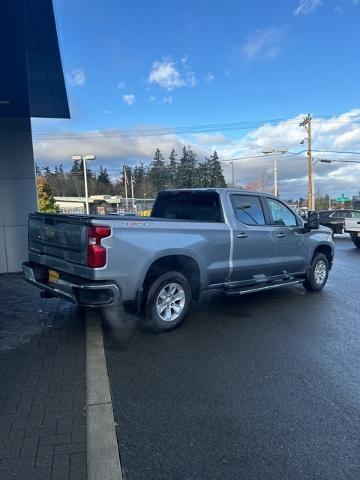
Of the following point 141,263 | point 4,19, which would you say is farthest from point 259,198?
point 4,19

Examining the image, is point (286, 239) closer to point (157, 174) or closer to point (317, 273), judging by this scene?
point (317, 273)

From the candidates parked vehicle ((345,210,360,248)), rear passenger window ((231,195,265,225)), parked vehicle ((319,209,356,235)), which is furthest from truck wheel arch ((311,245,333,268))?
parked vehicle ((319,209,356,235))

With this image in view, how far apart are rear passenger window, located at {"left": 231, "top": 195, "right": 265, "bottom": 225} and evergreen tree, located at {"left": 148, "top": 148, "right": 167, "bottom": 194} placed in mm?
62938

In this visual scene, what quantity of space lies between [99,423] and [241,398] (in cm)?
131

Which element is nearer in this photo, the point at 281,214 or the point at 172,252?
the point at 172,252

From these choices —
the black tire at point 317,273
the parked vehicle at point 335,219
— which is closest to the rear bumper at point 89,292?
the black tire at point 317,273

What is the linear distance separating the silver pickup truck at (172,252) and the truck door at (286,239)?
0.06 feet

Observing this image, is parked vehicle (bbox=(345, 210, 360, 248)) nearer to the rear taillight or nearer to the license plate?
the license plate

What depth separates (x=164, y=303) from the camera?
578 cm

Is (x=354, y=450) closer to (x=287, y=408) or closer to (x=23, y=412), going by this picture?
(x=287, y=408)

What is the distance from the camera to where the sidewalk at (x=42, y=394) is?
2.86m

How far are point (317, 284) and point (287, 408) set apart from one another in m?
5.25

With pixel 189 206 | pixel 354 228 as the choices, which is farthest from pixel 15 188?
pixel 354 228

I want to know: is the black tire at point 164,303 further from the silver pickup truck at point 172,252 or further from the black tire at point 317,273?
the black tire at point 317,273
